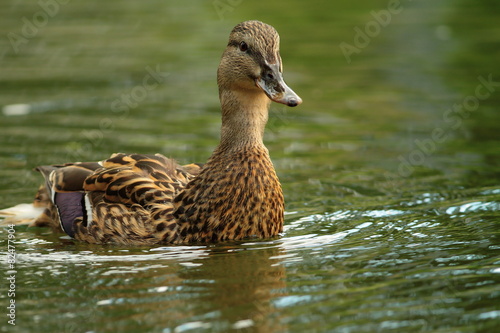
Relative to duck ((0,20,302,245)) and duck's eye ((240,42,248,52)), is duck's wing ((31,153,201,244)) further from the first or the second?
duck's eye ((240,42,248,52))

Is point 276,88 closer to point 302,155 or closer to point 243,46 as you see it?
point 243,46

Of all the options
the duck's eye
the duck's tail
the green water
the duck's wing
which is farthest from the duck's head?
the duck's tail

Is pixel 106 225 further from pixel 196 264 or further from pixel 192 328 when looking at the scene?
pixel 192 328

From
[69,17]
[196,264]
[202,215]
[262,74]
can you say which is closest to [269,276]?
[196,264]

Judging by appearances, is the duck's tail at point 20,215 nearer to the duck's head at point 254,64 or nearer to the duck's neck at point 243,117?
the duck's neck at point 243,117

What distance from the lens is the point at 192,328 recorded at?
6.56 m

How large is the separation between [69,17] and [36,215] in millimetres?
16820

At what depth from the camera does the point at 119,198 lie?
9367 millimetres

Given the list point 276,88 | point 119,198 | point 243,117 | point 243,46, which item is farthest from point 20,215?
point 276,88

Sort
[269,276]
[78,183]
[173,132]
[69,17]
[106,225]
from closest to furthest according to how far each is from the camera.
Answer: [269,276], [106,225], [78,183], [173,132], [69,17]

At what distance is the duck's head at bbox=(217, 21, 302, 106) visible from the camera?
8.55 meters

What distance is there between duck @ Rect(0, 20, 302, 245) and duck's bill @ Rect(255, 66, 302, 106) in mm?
12

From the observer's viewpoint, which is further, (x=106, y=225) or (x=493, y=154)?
(x=493, y=154)

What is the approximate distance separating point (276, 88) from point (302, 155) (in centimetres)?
420
